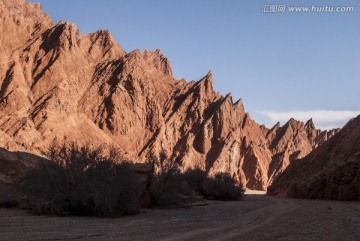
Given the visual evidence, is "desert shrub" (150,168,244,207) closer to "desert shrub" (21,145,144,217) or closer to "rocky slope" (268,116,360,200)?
"desert shrub" (21,145,144,217)

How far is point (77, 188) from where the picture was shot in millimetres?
17828

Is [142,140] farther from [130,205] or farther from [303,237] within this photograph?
[303,237]

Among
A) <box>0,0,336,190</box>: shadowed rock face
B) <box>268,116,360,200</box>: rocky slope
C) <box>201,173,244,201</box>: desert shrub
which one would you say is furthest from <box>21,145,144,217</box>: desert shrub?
<box>0,0,336,190</box>: shadowed rock face

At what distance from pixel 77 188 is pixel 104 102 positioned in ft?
206

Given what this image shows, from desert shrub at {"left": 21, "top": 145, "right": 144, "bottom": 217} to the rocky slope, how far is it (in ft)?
93.5

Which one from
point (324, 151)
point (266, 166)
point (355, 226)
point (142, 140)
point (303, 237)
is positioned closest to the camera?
point (303, 237)

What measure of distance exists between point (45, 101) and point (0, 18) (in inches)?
769

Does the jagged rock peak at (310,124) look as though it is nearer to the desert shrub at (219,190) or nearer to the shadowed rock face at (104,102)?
the shadowed rock face at (104,102)

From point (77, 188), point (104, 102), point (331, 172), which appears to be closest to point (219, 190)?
point (331, 172)

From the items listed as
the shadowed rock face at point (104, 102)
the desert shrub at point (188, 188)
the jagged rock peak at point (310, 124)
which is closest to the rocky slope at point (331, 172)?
the desert shrub at point (188, 188)

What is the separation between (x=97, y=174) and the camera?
19406 millimetres

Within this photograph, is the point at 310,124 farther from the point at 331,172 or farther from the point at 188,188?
the point at 188,188

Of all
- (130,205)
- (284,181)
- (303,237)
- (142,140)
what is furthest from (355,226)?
(142,140)

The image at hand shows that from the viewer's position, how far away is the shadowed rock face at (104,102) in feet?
212
